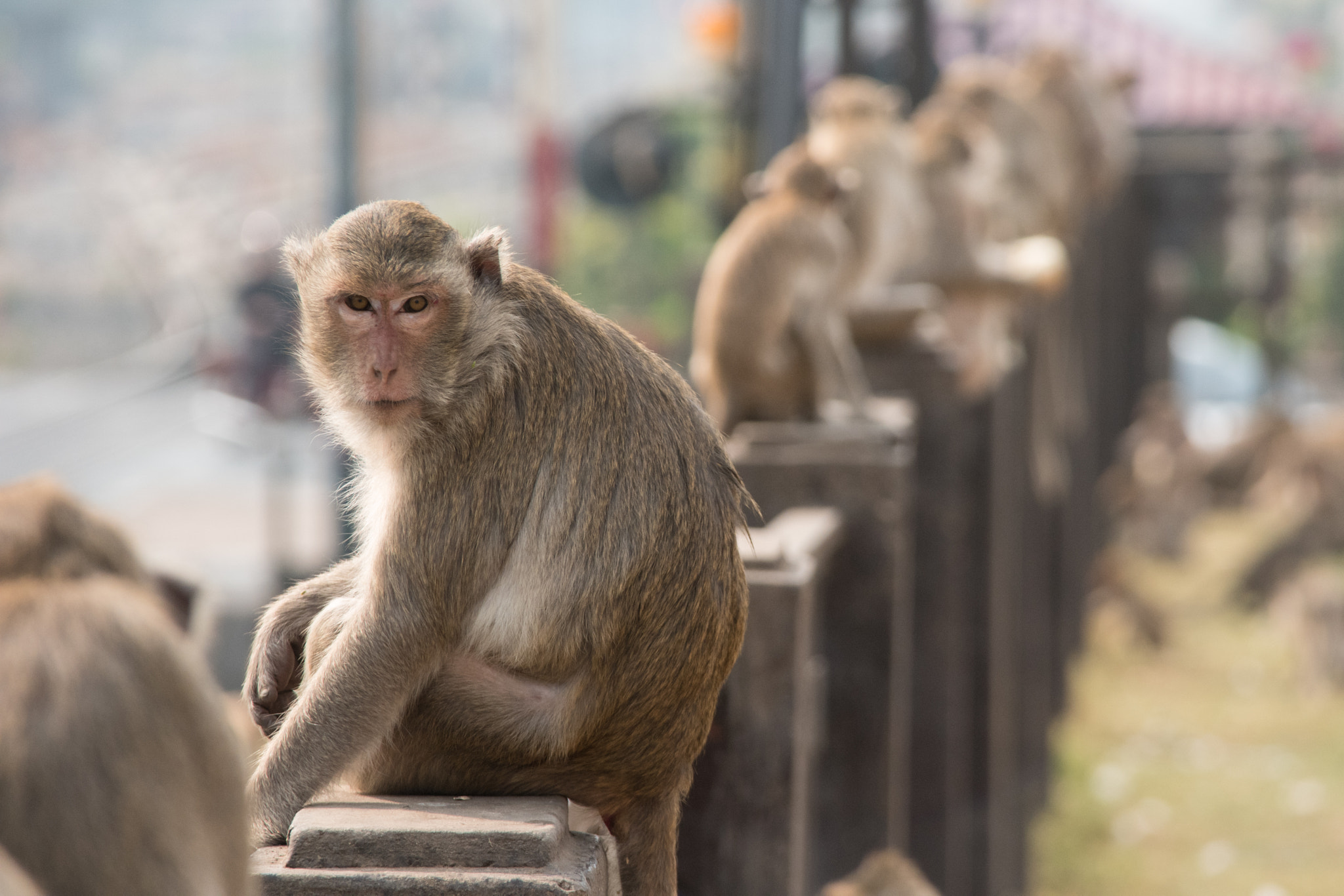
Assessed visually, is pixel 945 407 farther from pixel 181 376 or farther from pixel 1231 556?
pixel 1231 556

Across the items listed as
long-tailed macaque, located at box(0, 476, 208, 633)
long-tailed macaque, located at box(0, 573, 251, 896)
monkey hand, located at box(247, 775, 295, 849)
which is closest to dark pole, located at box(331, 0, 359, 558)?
monkey hand, located at box(247, 775, 295, 849)

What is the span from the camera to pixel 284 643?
2146 mm

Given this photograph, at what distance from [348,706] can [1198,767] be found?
288 inches

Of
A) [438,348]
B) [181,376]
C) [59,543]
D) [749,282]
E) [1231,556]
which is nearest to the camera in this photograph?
[59,543]

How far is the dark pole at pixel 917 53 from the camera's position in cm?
798

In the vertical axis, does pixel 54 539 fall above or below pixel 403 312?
below

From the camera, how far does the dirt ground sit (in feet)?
22.7

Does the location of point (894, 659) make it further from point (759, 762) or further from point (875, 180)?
point (875, 180)

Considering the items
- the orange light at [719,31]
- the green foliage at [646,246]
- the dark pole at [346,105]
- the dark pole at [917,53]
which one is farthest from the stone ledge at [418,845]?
the green foliage at [646,246]

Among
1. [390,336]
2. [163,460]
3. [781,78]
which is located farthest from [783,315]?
[163,460]

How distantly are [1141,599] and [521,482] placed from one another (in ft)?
31.6

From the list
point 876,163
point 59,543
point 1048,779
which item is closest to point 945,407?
point 876,163

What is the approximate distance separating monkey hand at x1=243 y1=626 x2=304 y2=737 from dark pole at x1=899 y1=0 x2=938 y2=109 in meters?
6.51

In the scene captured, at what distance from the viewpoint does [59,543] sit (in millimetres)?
1520
